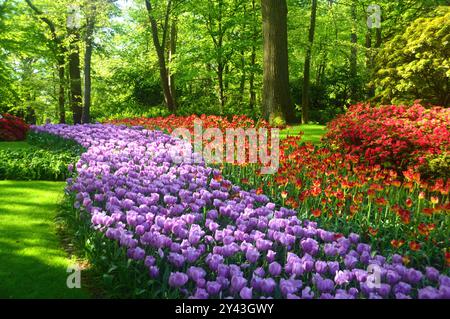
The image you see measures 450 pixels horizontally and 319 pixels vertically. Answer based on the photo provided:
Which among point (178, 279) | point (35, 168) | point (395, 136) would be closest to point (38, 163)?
point (35, 168)

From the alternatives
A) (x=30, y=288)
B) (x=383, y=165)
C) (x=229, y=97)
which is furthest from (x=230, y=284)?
(x=229, y=97)

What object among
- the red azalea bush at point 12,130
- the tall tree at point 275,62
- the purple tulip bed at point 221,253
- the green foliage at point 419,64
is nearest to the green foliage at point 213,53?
the green foliage at point 419,64

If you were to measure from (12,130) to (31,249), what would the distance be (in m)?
9.63

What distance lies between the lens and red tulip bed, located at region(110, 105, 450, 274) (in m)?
4.89

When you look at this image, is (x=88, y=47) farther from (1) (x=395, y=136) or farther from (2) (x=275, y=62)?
(1) (x=395, y=136)

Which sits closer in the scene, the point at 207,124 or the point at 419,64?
the point at 419,64

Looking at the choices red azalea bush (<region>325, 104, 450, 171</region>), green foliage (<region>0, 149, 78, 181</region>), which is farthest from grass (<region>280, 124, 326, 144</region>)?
green foliage (<region>0, 149, 78, 181</region>)

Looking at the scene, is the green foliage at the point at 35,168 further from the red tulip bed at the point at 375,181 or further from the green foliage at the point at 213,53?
the green foliage at the point at 213,53

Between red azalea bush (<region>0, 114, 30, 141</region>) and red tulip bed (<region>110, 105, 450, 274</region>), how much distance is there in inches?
186

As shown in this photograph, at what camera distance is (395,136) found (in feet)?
27.4

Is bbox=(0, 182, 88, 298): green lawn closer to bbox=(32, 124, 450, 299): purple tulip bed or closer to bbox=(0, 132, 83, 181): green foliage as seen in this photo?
bbox=(32, 124, 450, 299): purple tulip bed

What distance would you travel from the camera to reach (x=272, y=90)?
12711 mm

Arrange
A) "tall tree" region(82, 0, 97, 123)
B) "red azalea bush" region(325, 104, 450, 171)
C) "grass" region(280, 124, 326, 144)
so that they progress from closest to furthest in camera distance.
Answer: "red azalea bush" region(325, 104, 450, 171)
"grass" region(280, 124, 326, 144)
"tall tree" region(82, 0, 97, 123)

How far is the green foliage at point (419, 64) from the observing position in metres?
10.8
